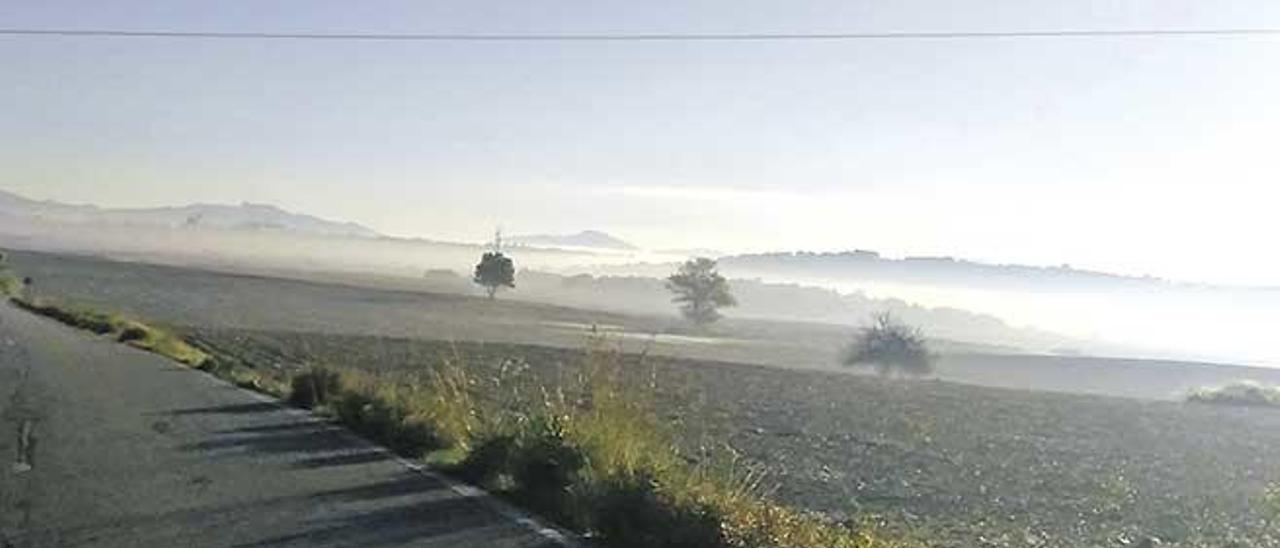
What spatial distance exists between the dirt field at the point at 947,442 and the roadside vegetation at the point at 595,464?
196 centimetres

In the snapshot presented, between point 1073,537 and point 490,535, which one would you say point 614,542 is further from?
point 1073,537

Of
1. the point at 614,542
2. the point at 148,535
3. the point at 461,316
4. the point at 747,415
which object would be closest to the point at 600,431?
the point at 614,542

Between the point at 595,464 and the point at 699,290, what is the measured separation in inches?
5401

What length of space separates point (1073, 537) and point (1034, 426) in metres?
24.8

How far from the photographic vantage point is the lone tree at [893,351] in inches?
3861

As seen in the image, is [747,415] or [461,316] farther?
[461,316]

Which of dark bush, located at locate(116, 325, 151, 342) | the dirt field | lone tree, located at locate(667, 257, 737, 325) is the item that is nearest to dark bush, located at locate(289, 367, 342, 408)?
the dirt field

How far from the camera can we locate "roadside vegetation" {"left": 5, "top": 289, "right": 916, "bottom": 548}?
355 inches

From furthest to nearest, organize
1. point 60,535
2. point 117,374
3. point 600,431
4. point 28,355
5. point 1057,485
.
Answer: point 28,355 < point 117,374 < point 1057,485 < point 600,431 < point 60,535

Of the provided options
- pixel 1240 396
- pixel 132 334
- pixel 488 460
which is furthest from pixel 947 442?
pixel 1240 396

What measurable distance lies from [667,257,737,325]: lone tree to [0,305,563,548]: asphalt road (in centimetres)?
12921

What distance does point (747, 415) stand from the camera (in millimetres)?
33844

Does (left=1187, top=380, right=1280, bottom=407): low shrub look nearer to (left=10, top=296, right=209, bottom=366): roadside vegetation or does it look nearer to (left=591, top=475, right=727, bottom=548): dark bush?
(left=10, top=296, right=209, bottom=366): roadside vegetation

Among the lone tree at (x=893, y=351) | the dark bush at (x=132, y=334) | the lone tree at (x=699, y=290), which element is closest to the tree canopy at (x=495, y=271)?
the lone tree at (x=699, y=290)
